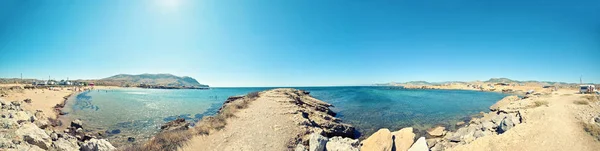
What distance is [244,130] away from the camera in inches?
494

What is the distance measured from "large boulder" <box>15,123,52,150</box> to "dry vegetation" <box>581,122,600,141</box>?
75.2 ft

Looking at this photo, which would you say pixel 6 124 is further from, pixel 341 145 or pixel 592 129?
pixel 592 129

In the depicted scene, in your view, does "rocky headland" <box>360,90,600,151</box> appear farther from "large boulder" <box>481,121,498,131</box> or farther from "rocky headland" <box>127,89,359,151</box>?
"rocky headland" <box>127,89,359,151</box>

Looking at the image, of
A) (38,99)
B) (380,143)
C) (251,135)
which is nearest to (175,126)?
(251,135)

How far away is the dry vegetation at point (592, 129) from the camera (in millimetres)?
8995

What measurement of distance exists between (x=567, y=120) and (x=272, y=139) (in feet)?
46.6

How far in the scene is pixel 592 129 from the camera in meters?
9.28

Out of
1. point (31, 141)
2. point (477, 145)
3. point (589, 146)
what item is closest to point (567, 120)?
point (589, 146)

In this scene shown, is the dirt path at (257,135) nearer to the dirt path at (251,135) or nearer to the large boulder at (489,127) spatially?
the dirt path at (251,135)

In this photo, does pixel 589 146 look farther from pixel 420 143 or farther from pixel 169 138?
pixel 169 138

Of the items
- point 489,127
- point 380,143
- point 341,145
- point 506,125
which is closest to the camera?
point 341,145

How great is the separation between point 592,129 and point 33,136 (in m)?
23.7

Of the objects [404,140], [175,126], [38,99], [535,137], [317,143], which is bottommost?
[175,126]

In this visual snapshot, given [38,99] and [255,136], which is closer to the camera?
[255,136]
